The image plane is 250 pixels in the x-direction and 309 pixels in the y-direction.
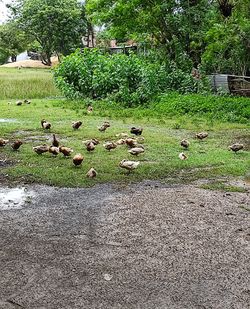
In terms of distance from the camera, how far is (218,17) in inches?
540

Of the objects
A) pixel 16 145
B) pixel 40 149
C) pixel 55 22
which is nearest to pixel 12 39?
pixel 55 22

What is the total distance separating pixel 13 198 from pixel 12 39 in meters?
49.3

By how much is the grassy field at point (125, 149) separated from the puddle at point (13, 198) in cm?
40

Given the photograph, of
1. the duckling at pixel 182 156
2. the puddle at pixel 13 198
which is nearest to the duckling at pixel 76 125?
the duckling at pixel 182 156

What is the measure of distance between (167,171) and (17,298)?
3.43 m

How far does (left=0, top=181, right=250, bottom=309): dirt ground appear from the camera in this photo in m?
3.02

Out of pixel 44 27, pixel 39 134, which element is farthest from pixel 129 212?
pixel 44 27

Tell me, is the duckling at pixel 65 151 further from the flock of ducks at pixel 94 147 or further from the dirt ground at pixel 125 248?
the dirt ground at pixel 125 248

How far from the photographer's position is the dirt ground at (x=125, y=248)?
Result: 3.02 metres

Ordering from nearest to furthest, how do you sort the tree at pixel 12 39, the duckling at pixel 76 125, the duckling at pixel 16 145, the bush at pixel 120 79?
1. the duckling at pixel 16 145
2. the duckling at pixel 76 125
3. the bush at pixel 120 79
4. the tree at pixel 12 39

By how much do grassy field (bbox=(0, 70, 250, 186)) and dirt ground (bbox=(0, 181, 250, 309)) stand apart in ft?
1.95

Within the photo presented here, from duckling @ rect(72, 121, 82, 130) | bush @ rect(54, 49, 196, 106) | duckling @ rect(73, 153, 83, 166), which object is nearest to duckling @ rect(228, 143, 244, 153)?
duckling @ rect(73, 153, 83, 166)

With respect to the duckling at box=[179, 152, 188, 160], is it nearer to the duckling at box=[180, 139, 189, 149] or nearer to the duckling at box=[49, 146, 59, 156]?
the duckling at box=[180, 139, 189, 149]

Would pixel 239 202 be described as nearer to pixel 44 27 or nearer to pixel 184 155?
pixel 184 155
